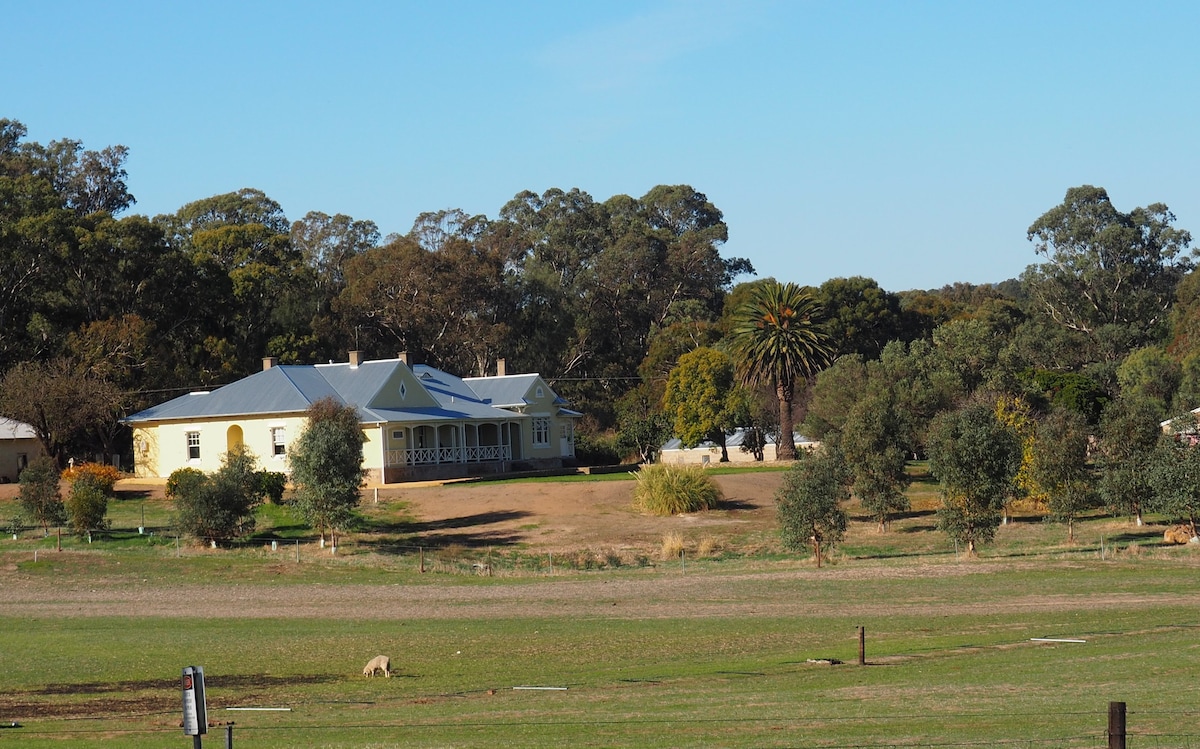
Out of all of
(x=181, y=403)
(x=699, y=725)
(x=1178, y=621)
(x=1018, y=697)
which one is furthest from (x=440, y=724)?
(x=181, y=403)

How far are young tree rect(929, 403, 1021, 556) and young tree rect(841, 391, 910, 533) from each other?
5.54m

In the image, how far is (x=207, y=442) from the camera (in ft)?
209

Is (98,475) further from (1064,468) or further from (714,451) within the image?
(1064,468)

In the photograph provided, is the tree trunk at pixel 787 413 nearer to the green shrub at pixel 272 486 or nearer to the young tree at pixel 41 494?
the green shrub at pixel 272 486

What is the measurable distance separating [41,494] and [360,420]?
15598 mm

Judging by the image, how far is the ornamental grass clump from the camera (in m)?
52.3

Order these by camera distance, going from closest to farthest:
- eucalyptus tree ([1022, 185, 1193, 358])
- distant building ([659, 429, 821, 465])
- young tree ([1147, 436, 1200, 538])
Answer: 1. young tree ([1147, 436, 1200, 538])
2. distant building ([659, 429, 821, 465])
3. eucalyptus tree ([1022, 185, 1193, 358])

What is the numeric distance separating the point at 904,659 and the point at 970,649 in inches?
61.9

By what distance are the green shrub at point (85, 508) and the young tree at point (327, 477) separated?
22.0 ft

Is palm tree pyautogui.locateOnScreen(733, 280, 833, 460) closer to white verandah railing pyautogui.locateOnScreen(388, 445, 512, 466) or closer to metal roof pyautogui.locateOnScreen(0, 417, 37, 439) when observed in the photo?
white verandah railing pyautogui.locateOnScreen(388, 445, 512, 466)

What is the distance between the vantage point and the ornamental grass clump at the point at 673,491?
52.3 m

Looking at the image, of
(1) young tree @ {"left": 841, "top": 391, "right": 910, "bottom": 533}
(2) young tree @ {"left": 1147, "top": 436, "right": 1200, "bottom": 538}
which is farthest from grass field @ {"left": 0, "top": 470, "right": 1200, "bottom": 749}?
(1) young tree @ {"left": 841, "top": 391, "right": 910, "bottom": 533}

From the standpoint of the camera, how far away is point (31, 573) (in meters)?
40.5

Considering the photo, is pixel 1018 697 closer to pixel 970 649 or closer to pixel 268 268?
pixel 970 649
